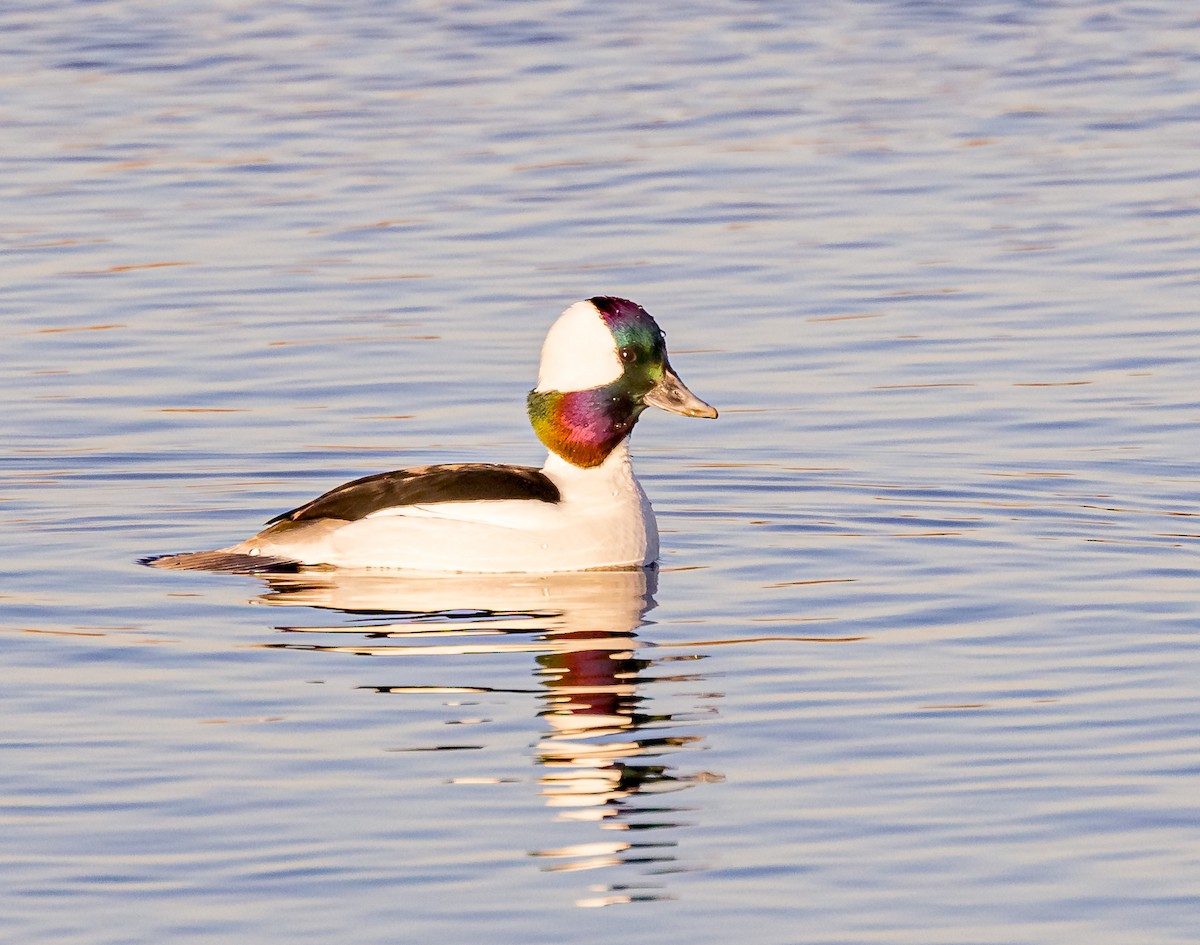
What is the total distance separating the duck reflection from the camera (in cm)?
848

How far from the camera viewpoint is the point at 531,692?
1009cm

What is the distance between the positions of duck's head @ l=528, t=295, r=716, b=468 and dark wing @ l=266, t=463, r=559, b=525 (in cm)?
44

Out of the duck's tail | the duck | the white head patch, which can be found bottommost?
the duck's tail

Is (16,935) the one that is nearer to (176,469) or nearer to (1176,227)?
(176,469)

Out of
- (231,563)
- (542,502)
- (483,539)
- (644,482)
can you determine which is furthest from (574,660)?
(644,482)

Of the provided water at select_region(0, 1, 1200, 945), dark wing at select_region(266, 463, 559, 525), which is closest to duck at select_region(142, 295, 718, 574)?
dark wing at select_region(266, 463, 559, 525)

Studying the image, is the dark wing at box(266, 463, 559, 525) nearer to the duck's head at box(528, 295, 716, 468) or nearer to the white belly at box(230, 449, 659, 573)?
the white belly at box(230, 449, 659, 573)

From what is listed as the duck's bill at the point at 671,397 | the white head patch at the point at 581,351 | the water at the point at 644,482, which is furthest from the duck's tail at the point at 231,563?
the duck's bill at the point at 671,397

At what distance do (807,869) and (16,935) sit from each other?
228 centimetres

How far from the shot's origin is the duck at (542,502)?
12.3 metres

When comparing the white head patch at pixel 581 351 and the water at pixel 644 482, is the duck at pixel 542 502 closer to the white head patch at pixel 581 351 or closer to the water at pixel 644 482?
the white head patch at pixel 581 351

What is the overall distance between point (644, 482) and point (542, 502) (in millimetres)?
2253

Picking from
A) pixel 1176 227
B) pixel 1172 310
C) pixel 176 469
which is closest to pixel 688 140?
pixel 1176 227

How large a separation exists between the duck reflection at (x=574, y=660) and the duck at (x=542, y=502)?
0.34ft
